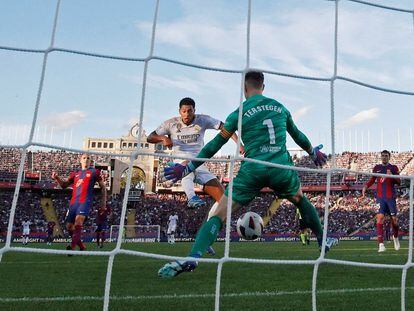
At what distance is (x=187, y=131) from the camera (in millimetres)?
6477

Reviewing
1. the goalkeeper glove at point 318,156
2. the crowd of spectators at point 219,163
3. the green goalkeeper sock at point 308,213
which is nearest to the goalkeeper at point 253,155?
the green goalkeeper sock at point 308,213

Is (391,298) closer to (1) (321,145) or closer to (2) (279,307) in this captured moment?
(2) (279,307)

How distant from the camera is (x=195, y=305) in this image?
310 centimetres

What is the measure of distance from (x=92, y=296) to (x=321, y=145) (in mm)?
2753

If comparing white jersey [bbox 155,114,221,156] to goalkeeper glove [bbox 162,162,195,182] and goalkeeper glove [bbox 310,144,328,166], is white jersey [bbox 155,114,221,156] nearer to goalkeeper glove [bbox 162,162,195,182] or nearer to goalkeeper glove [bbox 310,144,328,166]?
goalkeeper glove [bbox 310,144,328,166]

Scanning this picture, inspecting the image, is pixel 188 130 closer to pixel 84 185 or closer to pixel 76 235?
pixel 84 185

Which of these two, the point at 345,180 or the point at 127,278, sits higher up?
the point at 345,180

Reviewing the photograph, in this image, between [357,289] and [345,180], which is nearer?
[357,289]

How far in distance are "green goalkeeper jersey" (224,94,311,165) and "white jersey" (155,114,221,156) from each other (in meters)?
2.37

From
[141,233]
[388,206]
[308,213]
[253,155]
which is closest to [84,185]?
[308,213]

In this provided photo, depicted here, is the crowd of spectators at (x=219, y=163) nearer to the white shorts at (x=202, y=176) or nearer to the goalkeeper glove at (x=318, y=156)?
the white shorts at (x=202, y=176)

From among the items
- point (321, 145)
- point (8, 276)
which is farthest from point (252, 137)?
point (8, 276)

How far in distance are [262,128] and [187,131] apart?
2524 millimetres

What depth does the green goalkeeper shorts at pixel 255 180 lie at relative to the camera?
157 inches
